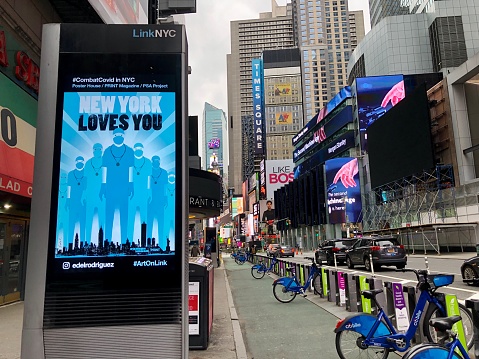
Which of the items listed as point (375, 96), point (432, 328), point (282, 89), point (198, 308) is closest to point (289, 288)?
point (198, 308)

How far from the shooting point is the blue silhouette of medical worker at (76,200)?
157 inches

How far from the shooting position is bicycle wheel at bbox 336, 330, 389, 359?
5.43 m

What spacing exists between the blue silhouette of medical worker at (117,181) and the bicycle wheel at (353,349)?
3.45 metres

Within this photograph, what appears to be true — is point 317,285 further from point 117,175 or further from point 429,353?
point 117,175

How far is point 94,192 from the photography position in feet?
13.4

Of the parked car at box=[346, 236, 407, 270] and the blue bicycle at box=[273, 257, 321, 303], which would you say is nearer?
the blue bicycle at box=[273, 257, 321, 303]

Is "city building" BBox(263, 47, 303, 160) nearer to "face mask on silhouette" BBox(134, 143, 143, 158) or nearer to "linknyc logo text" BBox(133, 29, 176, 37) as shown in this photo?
"linknyc logo text" BBox(133, 29, 176, 37)

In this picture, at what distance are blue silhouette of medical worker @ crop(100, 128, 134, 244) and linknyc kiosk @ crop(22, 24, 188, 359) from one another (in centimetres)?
1

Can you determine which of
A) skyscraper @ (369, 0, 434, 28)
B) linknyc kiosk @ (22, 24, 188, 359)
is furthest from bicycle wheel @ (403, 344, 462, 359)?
skyscraper @ (369, 0, 434, 28)

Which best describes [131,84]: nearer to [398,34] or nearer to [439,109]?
[439,109]

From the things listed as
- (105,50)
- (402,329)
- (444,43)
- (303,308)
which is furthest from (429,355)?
(444,43)

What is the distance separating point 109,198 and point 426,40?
88917 millimetres

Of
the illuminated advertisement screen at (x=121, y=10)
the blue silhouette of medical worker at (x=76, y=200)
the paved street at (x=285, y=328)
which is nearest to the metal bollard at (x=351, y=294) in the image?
the paved street at (x=285, y=328)

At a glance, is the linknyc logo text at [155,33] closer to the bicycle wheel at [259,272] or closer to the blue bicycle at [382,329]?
the blue bicycle at [382,329]
